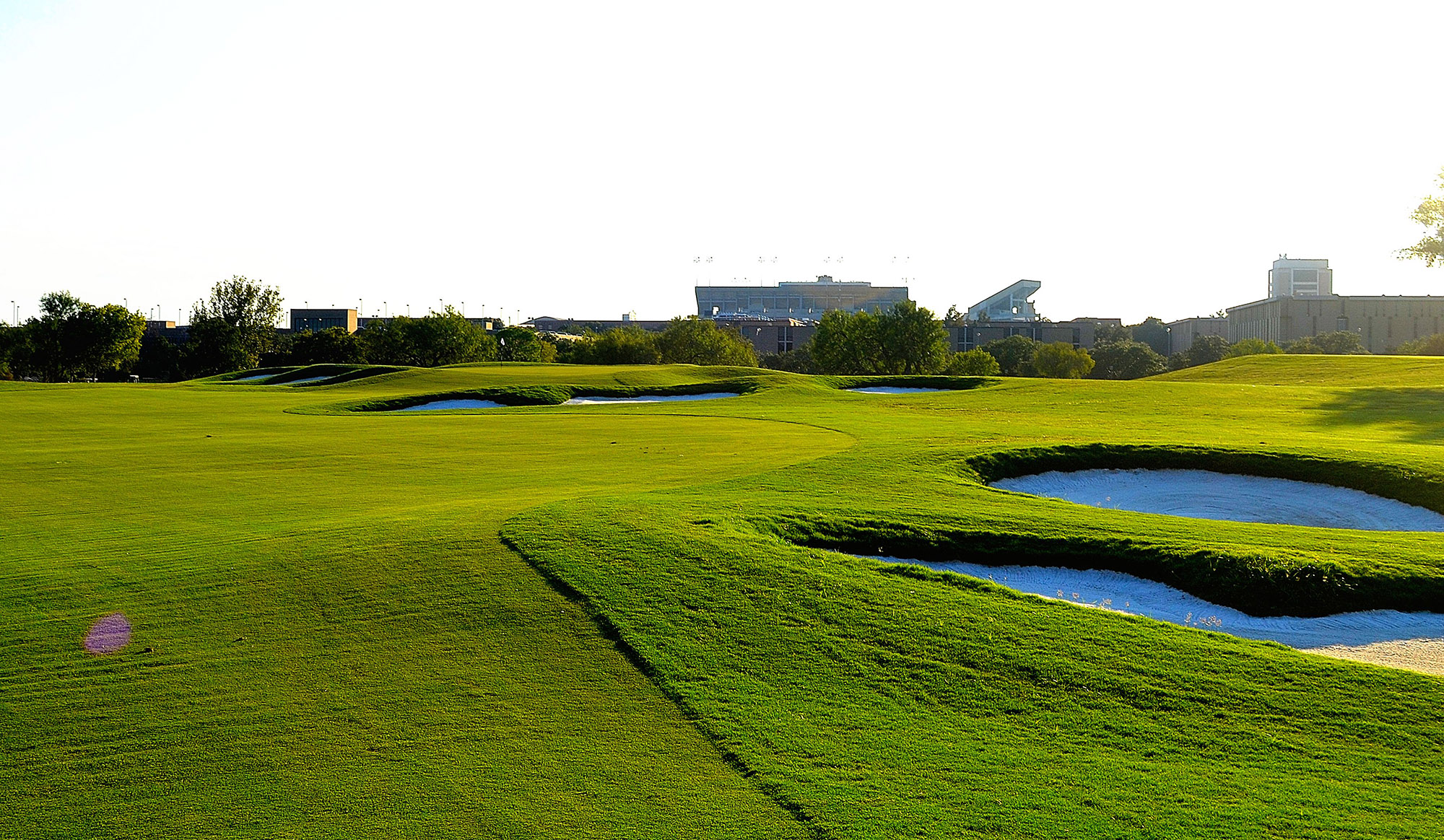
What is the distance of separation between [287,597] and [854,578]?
535cm

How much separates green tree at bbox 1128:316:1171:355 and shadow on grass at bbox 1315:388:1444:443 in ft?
454

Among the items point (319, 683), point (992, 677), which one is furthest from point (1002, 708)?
point (319, 683)

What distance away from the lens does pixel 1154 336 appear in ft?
563

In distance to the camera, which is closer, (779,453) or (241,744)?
(241,744)

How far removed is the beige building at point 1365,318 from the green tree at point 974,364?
206ft

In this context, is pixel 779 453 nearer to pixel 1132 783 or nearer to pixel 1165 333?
pixel 1132 783

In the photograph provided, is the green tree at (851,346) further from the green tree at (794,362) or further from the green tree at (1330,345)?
the green tree at (1330,345)

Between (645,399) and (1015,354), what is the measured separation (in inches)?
3185

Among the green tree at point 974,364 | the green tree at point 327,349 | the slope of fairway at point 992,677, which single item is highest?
the green tree at point 327,349

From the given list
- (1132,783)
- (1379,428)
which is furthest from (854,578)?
(1379,428)

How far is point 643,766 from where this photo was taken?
641 centimetres

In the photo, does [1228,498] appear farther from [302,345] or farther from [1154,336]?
[1154,336]

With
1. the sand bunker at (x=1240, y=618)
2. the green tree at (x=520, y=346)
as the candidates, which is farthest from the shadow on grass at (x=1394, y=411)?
the green tree at (x=520, y=346)

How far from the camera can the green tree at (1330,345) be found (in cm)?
10762
